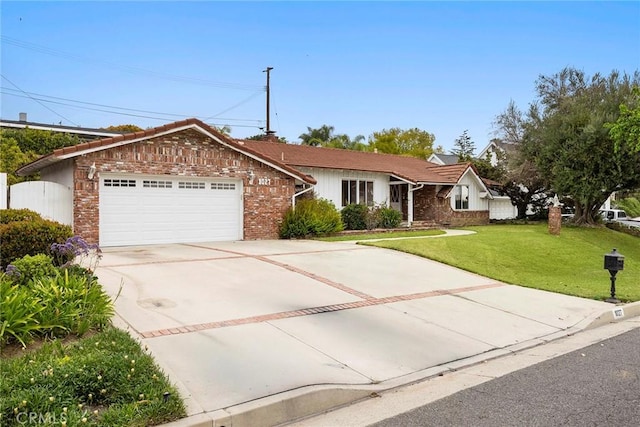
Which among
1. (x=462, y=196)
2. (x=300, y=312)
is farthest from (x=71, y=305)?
(x=462, y=196)

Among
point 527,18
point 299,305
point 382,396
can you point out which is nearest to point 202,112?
point 527,18

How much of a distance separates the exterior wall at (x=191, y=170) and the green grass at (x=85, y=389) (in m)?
10.2

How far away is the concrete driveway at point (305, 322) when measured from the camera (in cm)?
472

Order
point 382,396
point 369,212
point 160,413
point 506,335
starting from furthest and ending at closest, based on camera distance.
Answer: point 369,212
point 506,335
point 382,396
point 160,413

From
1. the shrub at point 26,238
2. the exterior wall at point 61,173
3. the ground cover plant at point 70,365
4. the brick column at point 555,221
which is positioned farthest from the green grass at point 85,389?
the brick column at point 555,221

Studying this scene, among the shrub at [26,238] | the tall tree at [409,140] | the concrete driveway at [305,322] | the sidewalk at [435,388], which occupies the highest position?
the tall tree at [409,140]

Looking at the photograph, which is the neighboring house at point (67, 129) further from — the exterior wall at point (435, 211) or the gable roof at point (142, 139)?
the exterior wall at point (435, 211)

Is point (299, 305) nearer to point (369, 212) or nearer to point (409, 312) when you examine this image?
point (409, 312)

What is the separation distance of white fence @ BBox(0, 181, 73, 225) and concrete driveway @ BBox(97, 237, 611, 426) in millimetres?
3136

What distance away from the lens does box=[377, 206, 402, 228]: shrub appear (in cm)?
2331

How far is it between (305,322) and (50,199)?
10.9m

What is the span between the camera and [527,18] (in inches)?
559

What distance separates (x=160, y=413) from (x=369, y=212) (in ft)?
63.9

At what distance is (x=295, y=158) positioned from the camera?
23062 mm
